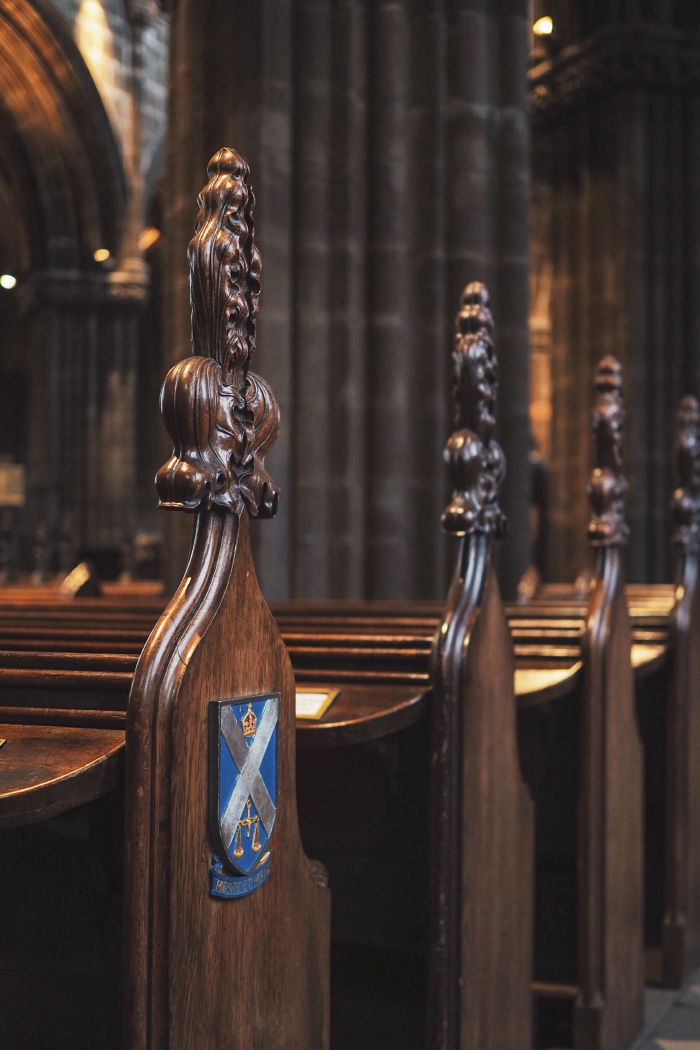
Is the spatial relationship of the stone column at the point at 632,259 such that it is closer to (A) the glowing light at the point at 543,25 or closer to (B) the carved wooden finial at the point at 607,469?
(A) the glowing light at the point at 543,25

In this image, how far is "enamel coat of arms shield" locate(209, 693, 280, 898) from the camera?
1.48 meters

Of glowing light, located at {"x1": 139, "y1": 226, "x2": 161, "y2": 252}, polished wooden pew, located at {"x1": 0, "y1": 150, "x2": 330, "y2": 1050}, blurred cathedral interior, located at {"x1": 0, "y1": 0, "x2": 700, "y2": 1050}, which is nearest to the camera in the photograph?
polished wooden pew, located at {"x1": 0, "y1": 150, "x2": 330, "y2": 1050}

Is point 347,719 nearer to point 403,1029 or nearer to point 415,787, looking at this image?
point 415,787

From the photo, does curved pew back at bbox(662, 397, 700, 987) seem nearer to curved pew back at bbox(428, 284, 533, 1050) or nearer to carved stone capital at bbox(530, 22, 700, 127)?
curved pew back at bbox(428, 284, 533, 1050)

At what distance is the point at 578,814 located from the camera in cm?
311

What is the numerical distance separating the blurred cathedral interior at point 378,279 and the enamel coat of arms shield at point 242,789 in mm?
131

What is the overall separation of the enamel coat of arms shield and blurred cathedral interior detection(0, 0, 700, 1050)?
13cm

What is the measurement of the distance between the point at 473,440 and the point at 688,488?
200 cm

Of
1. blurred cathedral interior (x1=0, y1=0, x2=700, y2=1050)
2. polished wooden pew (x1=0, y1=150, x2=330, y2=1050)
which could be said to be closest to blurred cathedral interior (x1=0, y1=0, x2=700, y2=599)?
blurred cathedral interior (x1=0, y1=0, x2=700, y2=1050)

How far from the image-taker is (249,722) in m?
1.56

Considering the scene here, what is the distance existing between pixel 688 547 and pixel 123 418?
1292cm

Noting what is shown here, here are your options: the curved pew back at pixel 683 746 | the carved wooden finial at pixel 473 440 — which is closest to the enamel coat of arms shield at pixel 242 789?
the carved wooden finial at pixel 473 440

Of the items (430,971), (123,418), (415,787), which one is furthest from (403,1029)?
(123,418)

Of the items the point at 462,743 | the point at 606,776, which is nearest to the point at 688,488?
the point at 606,776
